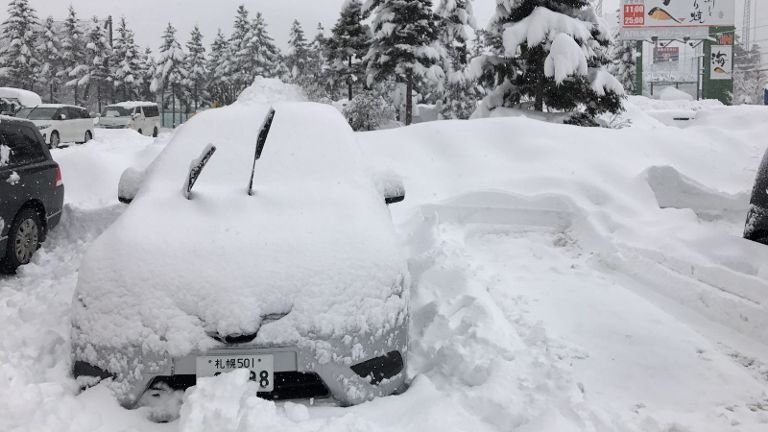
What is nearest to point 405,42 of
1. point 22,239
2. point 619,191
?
point 619,191

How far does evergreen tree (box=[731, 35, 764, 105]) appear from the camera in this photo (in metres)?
79.4

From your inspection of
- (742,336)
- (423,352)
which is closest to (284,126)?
(423,352)

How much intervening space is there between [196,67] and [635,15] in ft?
153

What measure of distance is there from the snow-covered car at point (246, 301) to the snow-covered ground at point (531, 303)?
0.16m

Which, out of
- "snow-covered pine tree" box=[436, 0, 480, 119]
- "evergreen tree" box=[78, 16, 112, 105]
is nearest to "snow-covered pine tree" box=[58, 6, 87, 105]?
"evergreen tree" box=[78, 16, 112, 105]

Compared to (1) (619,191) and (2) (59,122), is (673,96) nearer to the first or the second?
(2) (59,122)

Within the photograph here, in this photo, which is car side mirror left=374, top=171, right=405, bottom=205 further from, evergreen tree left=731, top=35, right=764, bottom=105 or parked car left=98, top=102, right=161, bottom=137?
evergreen tree left=731, top=35, right=764, bottom=105

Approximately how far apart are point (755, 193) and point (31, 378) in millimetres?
5429

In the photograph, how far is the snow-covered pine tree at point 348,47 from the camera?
124ft

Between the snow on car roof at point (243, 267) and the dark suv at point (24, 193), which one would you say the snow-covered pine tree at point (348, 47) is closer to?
the dark suv at point (24, 193)

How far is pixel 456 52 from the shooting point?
112 feet

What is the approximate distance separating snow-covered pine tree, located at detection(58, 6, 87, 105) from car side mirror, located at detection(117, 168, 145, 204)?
65.6 metres

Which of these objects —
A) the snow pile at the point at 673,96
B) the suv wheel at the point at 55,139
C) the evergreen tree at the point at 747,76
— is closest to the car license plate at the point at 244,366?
the suv wheel at the point at 55,139

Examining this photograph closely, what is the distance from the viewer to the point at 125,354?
2916mm
